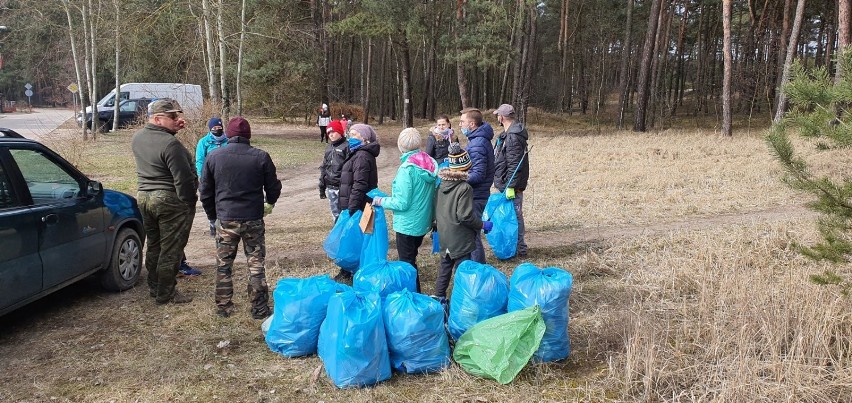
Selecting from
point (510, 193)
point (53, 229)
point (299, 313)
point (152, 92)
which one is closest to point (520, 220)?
point (510, 193)

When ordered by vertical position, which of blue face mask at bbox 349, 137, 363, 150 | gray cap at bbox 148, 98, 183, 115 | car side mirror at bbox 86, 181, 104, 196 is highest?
gray cap at bbox 148, 98, 183, 115

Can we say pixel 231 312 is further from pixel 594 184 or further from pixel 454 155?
pixel 594 184

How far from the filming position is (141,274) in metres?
6.15

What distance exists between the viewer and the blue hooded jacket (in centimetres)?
572

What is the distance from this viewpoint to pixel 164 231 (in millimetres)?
5066

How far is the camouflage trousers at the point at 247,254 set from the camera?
4688 mm

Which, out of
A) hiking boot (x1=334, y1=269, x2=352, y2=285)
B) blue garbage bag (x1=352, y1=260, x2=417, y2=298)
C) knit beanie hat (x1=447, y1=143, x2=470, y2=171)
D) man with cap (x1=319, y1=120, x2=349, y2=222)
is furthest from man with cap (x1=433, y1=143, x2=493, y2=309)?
man with cap (x1=319, y1=120, x2=349, y2=222)

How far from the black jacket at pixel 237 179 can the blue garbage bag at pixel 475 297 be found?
185cm

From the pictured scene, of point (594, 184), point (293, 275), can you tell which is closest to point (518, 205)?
point (293, 275)

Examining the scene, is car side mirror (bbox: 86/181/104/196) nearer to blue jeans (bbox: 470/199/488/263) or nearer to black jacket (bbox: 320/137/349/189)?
black jacket (bbox: 320/137/349/189)

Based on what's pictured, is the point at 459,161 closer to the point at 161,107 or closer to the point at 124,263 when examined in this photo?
the point at 161,107

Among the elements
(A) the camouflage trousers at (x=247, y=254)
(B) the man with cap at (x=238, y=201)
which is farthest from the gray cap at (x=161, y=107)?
(A) the camouflage trousers at (x=247, y=254)

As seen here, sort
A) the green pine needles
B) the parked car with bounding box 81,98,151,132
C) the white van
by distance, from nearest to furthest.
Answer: the green pine needles, the white van, the parked car with bounding box 81,98,151,132

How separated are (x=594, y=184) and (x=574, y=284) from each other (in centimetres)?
646
